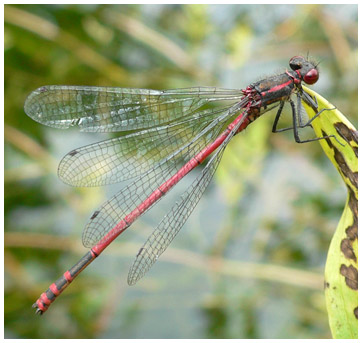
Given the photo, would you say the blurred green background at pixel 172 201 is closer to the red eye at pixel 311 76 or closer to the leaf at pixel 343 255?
the red eye at pixel 311 76

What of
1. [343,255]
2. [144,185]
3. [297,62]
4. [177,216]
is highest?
[297,62]

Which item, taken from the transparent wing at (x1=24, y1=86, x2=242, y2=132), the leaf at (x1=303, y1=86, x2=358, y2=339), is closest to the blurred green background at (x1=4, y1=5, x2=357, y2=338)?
the transparent wing at (x1=24, y1=86, x2=242, y2=132)

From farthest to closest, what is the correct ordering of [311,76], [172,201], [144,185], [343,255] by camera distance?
1. [172,201]
2. [144,185]
3. [311,76]
4. [343,255]

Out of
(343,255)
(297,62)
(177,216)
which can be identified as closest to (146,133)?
(177,216)

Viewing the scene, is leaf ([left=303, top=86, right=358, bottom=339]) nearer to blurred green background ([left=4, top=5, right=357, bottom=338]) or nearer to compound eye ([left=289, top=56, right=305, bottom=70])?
compound eye ([left=289, top=56, right=305, bottom=70])

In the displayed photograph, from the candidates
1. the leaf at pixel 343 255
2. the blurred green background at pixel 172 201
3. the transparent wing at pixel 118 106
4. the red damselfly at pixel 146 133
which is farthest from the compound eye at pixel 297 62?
the blurred green background at pixel 172 201

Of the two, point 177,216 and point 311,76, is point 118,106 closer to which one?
point 177,216

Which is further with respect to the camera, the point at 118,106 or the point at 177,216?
the point at 118,106
